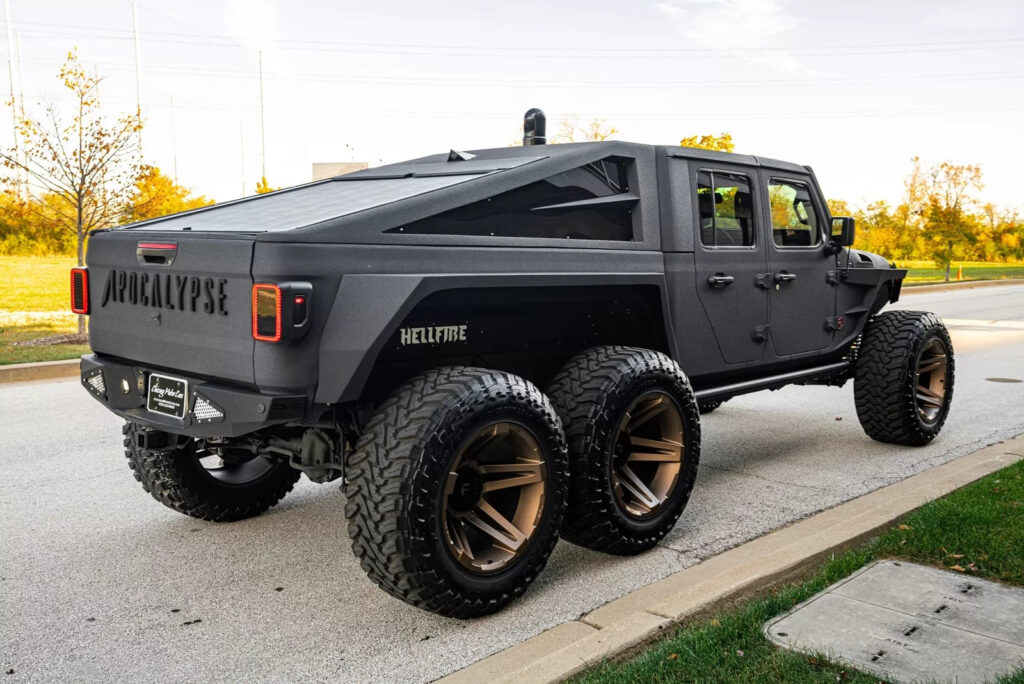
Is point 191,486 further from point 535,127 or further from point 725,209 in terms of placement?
point 725,209

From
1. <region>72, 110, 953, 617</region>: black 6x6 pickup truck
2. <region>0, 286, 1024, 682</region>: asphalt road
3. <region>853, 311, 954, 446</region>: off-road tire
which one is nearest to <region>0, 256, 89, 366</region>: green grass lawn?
<region>0, 286, 1024, 682</region>: asphalt road

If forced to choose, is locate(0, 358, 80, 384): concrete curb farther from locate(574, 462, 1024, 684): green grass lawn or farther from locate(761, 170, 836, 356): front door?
locate(574, 462, 1024, 684): green grass lawn

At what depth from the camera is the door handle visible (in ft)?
16.8

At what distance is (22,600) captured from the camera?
399cm

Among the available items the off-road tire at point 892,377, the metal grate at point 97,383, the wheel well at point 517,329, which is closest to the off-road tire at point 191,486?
the metal grate at point 97,383

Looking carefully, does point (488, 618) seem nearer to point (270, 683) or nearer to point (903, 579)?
point (270, 683)

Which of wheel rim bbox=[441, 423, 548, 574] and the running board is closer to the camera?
wheel rim bbox=[441, 423, 548, 574]

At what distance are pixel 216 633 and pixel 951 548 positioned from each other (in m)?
3.20

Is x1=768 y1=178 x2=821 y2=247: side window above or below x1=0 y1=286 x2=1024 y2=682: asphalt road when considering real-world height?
above

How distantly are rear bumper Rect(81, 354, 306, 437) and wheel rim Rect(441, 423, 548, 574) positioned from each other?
A: 0.77m

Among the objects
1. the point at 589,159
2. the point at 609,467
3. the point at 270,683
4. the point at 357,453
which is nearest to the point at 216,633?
the point at 270,683

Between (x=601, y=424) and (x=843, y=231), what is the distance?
2940mm

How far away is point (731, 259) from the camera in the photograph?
17.4 ft

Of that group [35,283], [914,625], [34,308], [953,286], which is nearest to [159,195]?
[34,308]
